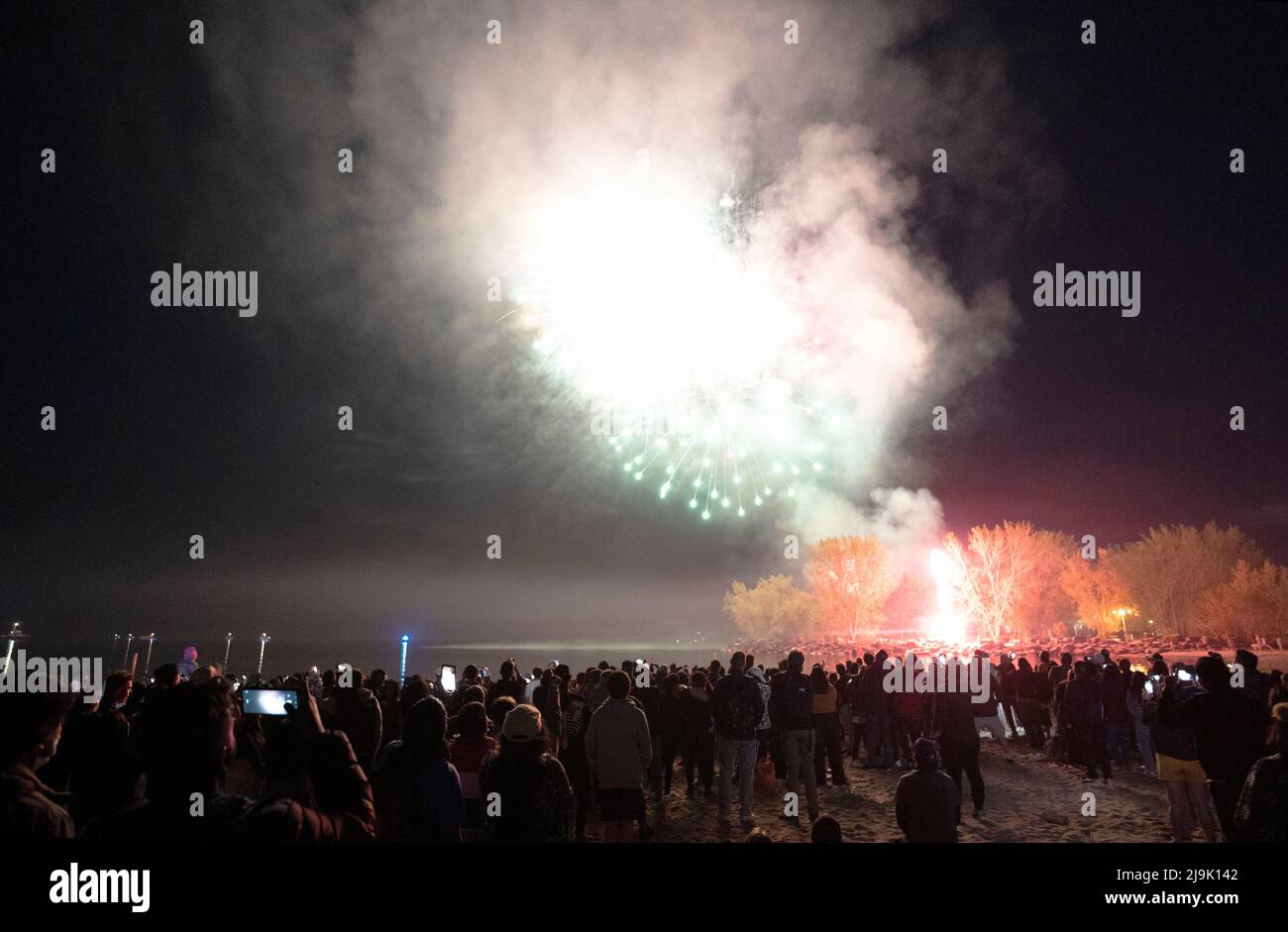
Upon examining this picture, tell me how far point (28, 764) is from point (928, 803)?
5.86 metres

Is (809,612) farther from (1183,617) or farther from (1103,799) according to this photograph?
(1103,799)

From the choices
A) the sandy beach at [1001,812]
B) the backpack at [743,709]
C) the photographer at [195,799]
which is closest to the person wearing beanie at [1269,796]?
the sandy beach at [1001,812]

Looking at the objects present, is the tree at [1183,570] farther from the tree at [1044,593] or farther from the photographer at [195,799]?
the photographer at [195,799]

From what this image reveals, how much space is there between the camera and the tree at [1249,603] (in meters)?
62.5

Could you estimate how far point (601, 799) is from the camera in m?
7.14

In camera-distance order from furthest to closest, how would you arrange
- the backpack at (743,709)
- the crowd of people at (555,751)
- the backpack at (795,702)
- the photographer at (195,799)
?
the backpack at (795,702), the backpack at (743,709), the crowd of people at (555,751), the photographer at (195,799)

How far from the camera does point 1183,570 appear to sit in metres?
72.1

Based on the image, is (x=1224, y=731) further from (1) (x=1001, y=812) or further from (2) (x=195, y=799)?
(2) (x=195, y=799)

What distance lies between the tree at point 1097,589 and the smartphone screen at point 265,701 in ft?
302

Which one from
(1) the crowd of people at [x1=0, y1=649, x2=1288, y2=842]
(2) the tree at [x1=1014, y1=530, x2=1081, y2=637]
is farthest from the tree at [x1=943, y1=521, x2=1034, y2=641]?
(1) the crowd of people at [x1=0, y1=649, x2=1288, y2=842]

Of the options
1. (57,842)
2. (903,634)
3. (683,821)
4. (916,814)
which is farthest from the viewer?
(903,634)

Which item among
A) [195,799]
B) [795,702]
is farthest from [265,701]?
[795,702]
